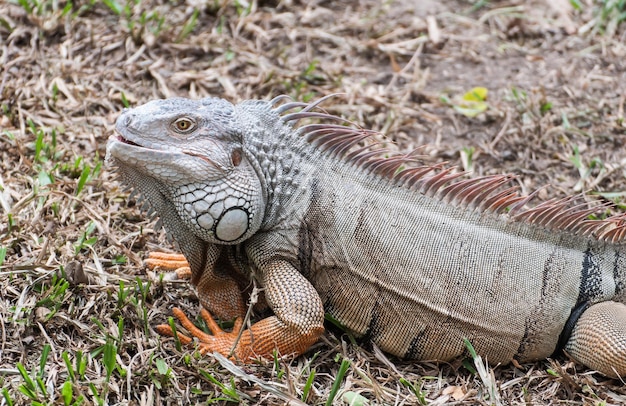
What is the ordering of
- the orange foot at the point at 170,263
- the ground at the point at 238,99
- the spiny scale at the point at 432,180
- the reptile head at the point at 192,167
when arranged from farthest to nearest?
the orange foot at the point at 170,263 < the spiny scale at the point at 432,180 < the ground at the point at 238,99 < the reptile head at the point at 192,167

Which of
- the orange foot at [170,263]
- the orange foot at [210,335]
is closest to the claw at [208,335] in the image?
the orange foot at [210,335]

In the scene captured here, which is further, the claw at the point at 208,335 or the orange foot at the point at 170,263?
the orange foot at the point at 170,263

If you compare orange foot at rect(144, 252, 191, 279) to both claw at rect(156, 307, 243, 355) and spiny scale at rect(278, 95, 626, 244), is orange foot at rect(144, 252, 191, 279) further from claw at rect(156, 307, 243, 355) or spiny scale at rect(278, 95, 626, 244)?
spiny scale at rect(278, 95, 626, 244)

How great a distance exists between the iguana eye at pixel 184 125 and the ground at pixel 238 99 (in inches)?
46.9

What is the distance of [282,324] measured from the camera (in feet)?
15.4

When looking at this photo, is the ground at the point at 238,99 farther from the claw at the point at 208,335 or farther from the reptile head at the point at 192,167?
the reptile head at the point at 192,167

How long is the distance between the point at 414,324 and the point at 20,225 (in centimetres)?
281

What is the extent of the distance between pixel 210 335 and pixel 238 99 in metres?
2.84

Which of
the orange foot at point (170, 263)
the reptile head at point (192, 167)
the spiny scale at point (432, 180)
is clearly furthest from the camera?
the orange foot at point (170, 263)

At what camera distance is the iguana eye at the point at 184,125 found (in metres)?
4.53

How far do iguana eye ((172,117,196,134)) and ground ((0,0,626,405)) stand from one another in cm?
119

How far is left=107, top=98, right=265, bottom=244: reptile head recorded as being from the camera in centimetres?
444

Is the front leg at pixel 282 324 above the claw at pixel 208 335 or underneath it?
above

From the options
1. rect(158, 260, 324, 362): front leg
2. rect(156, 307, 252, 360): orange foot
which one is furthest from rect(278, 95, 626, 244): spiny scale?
rect(156, 307, 252, 360): orange foot
